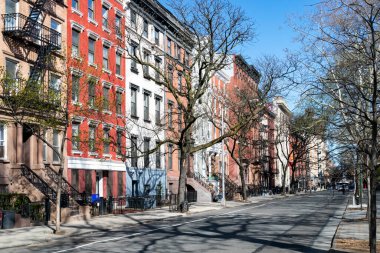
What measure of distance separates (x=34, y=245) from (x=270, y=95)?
2951cm

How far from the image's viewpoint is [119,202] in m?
35.0

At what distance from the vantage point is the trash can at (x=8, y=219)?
21734 millimetres

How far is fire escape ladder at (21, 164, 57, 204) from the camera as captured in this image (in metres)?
26.5

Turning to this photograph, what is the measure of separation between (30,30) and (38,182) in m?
8.33

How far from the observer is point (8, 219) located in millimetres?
21906

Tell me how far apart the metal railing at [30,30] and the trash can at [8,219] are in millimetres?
9869

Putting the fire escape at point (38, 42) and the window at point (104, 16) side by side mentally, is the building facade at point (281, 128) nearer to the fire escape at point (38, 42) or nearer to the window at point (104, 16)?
the fire escape at point (38, 42)

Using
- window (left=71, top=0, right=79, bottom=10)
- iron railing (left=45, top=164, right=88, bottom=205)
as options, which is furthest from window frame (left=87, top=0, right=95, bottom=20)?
iron railing (left=45, top=164, right=88, bottom=205)

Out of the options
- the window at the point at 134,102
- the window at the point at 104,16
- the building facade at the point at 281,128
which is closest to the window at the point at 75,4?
the window at the point at 104,16

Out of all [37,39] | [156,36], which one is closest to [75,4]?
[37,39]

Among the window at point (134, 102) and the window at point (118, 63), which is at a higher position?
the window at point (118, 63)

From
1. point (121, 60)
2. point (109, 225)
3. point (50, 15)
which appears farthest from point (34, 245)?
point (121, 60)

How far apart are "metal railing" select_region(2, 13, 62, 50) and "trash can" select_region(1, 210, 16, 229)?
32.4ft

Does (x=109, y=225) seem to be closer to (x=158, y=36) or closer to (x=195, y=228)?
(x=195, y=228)
